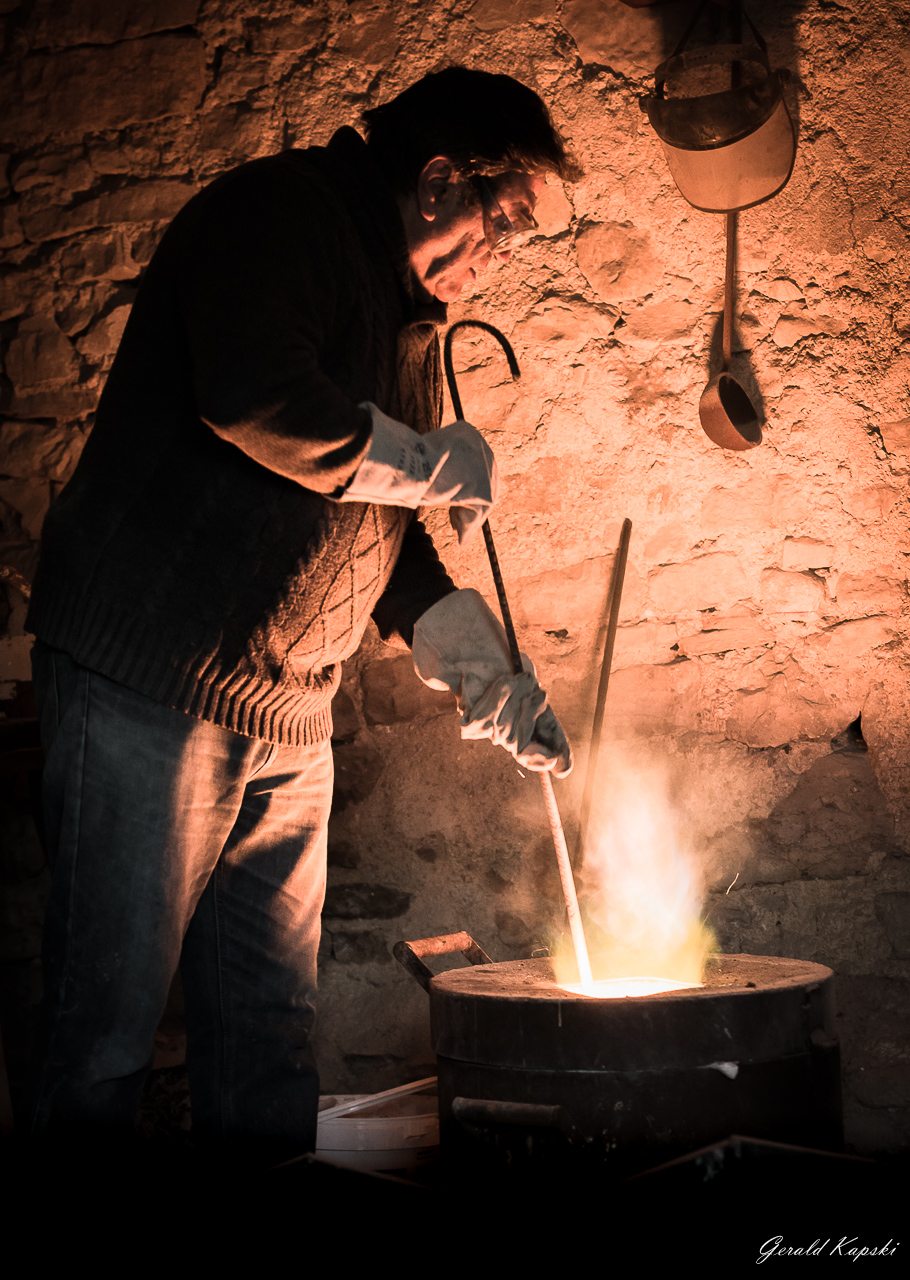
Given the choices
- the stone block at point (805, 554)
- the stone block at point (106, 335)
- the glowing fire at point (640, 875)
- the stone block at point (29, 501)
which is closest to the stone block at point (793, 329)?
the stone block at point (805, 554)

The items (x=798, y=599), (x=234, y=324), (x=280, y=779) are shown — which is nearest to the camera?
(x=234, y=324)

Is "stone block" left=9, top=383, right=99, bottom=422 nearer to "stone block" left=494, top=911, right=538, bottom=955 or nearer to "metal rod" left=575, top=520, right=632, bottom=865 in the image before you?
"metal rod" left=575, top=520, right=632, bottom=865

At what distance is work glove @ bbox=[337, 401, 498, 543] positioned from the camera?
1.65 meters

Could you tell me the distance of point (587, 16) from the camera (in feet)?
8.53

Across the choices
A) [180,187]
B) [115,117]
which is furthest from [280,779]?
[115,117]

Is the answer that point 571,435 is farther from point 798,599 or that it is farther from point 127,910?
point 127,910

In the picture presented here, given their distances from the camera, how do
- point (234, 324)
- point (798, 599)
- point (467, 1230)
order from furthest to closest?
point (798, 599)
point (234, 324)
point (467, 1230)

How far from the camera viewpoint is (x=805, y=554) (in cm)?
258

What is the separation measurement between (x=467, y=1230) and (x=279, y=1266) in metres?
0.21

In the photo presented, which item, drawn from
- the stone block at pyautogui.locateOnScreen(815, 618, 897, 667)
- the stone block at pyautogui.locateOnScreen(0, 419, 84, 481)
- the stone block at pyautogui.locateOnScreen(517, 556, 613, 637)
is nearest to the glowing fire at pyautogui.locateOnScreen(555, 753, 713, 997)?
the stone block at pyautogui.locateOnScreen(517, 556, 613, 637)

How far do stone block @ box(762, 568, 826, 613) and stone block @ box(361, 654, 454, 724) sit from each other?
2.32 ft

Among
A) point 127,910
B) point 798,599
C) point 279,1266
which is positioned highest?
point 798,599

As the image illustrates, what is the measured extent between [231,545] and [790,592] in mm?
1339

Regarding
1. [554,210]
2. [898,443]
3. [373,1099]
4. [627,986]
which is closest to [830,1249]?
[627,986]
